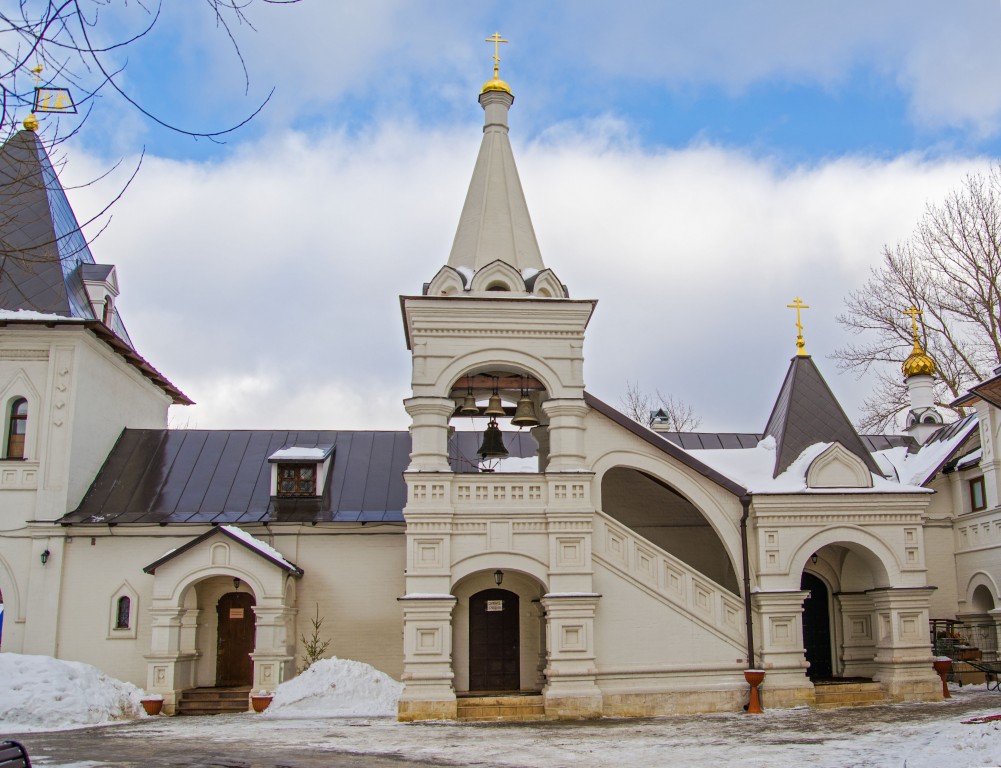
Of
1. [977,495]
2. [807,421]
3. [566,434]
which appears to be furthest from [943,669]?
[566,434]

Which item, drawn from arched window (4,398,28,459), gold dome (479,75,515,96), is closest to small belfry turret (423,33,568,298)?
gold dome (479,75,515,96)

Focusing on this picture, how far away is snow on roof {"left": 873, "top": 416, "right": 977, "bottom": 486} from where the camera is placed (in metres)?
20.8

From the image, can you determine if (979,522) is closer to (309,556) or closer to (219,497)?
(309,556)

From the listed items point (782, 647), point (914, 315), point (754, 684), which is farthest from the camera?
point (914, 315)

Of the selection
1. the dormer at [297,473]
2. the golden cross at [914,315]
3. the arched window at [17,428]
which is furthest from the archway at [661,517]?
the arched window at [17,428]

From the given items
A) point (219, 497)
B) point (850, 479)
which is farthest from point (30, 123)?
point (850, 479)

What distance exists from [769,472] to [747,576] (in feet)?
6.22

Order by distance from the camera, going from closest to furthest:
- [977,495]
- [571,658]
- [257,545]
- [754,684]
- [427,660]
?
[427,660]
[571,658]
[754,684]
[257,545]
[977,495]

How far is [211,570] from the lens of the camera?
59.3 feet

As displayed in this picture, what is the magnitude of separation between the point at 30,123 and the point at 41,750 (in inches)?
487

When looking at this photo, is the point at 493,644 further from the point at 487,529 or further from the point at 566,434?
the point at 566,434

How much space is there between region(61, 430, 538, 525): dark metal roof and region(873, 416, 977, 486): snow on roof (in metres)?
8.16

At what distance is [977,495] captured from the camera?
805 inches

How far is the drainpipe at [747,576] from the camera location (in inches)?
633
